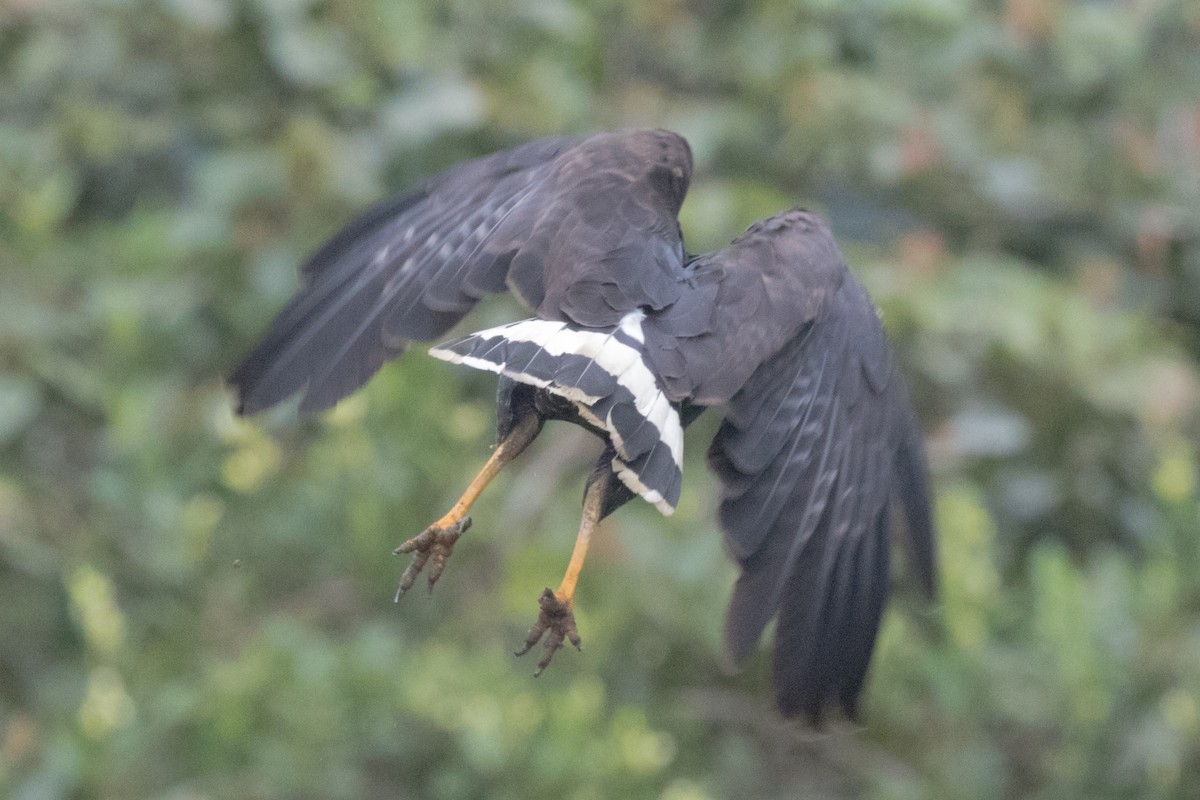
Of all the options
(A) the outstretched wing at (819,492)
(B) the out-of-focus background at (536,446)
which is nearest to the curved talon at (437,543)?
(A) the outstretched wing at (819,492)

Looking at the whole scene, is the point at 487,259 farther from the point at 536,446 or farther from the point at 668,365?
the point at 536,446

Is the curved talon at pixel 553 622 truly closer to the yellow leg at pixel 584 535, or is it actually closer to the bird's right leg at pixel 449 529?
the yellow leg at pixel 584 535

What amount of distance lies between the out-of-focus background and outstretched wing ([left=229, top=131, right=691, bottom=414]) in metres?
1.24

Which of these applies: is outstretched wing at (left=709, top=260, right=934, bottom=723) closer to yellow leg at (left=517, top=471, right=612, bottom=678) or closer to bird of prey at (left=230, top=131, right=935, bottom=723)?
bird of prey at (left=230, top=131, right=935, bottom=723)

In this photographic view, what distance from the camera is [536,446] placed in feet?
19.5

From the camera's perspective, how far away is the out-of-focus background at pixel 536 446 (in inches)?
194

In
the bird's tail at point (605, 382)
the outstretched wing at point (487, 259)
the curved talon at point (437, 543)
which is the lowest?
the curved talon at point (437, 543)

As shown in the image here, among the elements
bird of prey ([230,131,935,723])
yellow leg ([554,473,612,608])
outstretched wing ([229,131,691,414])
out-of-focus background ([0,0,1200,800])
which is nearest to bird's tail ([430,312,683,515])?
bird of prey ([230,131,935,723])

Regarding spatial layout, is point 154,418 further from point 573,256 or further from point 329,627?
point 573,256

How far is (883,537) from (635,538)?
2036 millimetres

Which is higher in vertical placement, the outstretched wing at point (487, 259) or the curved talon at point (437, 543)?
the outstretched wing at point (487, 259)

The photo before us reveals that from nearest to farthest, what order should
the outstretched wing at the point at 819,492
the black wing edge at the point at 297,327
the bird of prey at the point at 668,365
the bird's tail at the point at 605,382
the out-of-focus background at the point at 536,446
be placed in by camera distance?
the bird's tail at the point at 605,382 < the bird of prey at the point at 668,365 < the outstretched wing at the point at 819,492 < the black wing edge at the point at 297,327 < the out-of-focus background at the point at 536,446

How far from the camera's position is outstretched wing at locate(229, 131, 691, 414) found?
10.4ft

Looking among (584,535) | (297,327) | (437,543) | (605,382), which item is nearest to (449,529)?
(437,543)
